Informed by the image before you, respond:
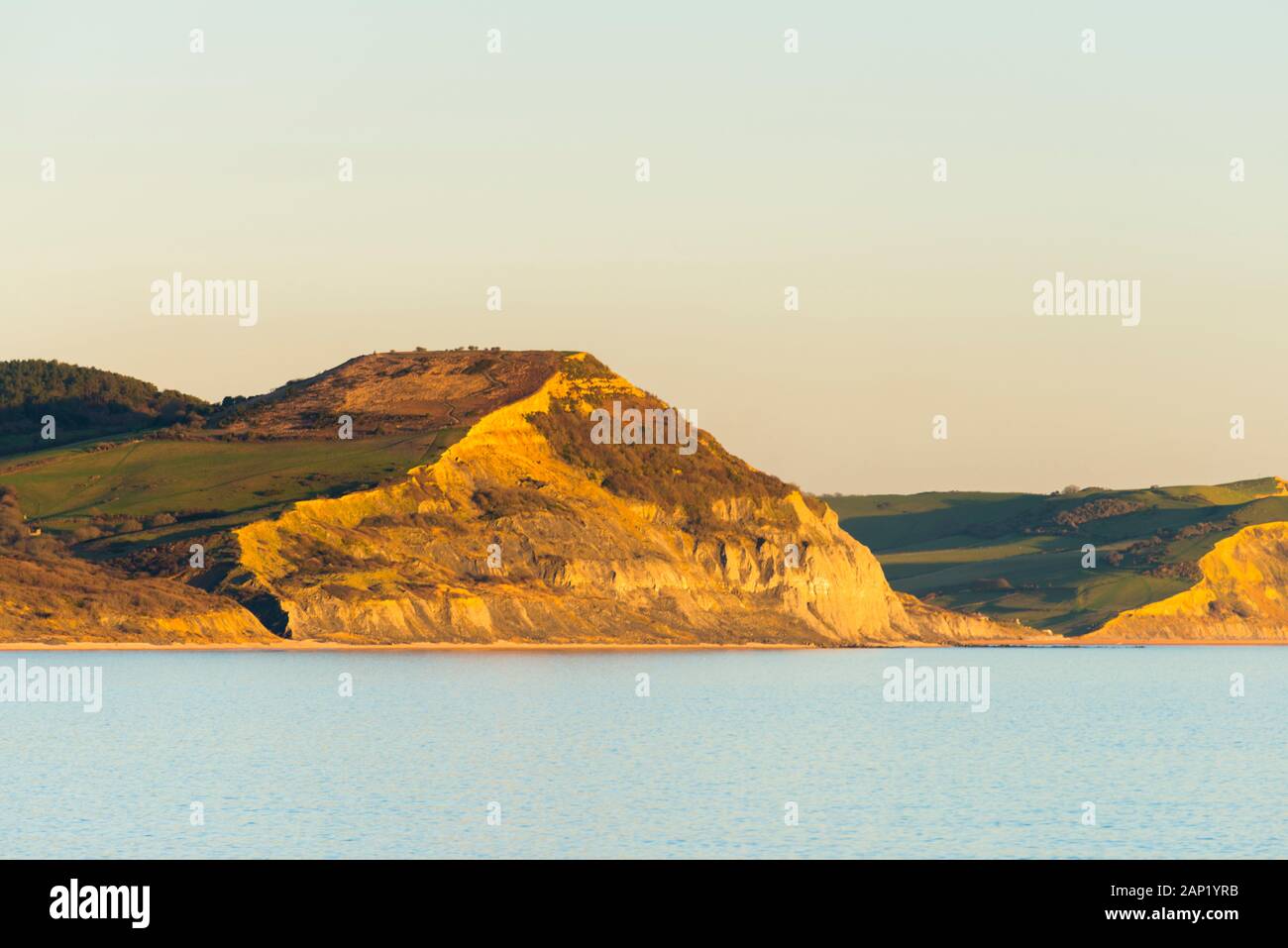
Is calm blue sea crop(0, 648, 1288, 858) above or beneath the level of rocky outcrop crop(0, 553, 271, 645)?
beneath

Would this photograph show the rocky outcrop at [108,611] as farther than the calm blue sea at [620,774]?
Yes

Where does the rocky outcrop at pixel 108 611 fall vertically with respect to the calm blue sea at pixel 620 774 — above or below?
above

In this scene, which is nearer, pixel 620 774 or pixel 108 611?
pixel 620 774

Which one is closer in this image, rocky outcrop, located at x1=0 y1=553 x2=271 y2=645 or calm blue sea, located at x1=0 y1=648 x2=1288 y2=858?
calm blue sea, located at x1=0 y1=648 x2=1288 y2=858

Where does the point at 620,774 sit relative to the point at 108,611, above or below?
below
